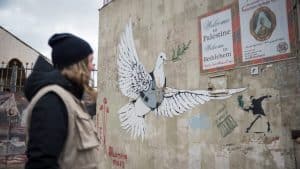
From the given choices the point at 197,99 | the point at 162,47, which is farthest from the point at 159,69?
the point at 197,99

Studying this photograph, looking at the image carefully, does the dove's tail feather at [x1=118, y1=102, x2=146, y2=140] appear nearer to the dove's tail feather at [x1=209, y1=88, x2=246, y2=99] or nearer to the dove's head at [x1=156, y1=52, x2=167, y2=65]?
the dove's head at [x1=156, y1=52, x2=167, y2=65]

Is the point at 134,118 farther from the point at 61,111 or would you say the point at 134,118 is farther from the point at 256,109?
the point at 61,111

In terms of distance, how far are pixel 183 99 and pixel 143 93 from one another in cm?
145

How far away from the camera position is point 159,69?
731 cm

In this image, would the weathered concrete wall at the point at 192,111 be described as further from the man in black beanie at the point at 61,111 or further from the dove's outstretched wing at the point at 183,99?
the man in black beanie at the point at 61,111

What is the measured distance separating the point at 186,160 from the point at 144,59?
2662mm

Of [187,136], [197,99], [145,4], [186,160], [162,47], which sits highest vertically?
[145,4]

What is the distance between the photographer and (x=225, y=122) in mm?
5602

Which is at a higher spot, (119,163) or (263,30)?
(263,30)

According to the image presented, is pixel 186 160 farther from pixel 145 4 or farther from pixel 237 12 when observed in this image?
pixel 145 4

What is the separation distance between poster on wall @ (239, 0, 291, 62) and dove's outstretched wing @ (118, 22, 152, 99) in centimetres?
276

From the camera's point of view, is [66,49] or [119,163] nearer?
[66,49]

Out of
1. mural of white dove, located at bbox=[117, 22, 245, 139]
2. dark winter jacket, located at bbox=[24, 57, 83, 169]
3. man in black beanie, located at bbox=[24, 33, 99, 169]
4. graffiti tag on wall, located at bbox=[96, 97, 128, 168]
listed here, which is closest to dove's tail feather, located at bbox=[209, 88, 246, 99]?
mural of white dove, located at bbox=[117, 22, 245, 139]

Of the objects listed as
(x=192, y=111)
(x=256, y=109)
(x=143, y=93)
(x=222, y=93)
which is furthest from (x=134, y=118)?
(x=256, y=109)
